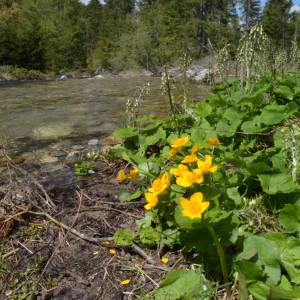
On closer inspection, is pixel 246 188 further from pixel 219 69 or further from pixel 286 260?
pixel 219 69

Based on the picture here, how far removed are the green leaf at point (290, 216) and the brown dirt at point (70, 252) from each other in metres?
0.58

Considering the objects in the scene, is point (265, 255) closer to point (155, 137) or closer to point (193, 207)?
point (193, 207)

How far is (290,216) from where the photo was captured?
1.82m

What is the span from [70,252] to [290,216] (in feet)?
3.49

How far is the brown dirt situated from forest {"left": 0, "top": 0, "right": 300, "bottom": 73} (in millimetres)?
31949

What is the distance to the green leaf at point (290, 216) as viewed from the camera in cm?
180

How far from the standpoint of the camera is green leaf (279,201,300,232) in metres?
1.80

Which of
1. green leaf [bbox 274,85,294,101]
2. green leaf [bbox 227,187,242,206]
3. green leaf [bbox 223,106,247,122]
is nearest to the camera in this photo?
green leaf [bbox 227,187,242,206]

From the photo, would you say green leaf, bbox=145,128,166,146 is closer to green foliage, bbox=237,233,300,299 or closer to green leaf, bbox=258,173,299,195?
green leaf, bbox=258,173,299,195

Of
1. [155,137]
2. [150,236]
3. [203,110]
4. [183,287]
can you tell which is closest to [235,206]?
[150,236]

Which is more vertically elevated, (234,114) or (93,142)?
(234,114)

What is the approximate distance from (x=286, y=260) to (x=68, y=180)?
6.29 feet

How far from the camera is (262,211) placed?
2129 millimetres

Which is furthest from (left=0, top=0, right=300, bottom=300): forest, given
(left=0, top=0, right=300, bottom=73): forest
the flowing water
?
(left=0, top=0, right=300, bottom=73): forest
